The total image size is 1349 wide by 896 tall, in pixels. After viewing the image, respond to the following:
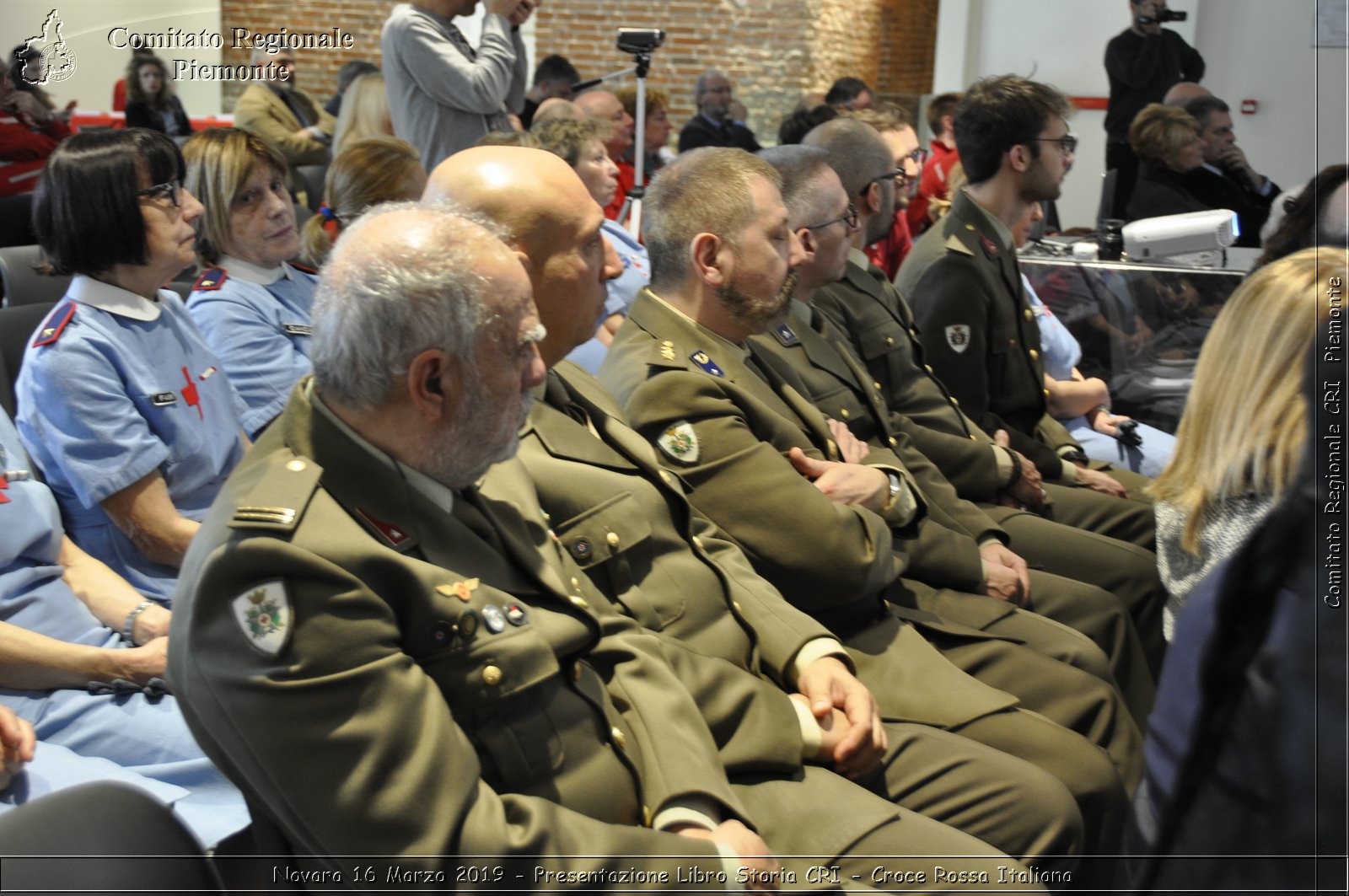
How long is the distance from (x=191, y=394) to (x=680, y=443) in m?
0.98

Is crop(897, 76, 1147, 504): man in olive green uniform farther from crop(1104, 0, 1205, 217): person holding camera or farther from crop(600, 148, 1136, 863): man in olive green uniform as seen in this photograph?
crop(1104, 0, 1205, 217): person holding camera

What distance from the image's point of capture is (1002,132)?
11.5ft

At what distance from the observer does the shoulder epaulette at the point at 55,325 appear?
2.16 meters

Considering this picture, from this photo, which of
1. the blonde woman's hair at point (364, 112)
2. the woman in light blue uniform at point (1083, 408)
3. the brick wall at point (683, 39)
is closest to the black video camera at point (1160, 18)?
the brick wall at point (683, 39)

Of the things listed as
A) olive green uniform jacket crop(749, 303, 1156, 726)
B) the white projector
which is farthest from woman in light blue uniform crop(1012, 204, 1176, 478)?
olive green uniform jacket crop(749, 303, 1156, 726)

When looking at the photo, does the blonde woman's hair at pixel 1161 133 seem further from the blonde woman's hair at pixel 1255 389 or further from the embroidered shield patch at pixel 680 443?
the embroidered shield patch at pixel 680 443

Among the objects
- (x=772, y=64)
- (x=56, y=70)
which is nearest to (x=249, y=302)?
(x=56, y=70)

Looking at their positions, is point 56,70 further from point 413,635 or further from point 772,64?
Answer: point 772,64

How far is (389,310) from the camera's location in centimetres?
135

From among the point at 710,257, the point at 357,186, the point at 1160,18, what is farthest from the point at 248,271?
the point at 1160,18

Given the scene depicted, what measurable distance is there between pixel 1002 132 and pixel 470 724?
274 centimetres

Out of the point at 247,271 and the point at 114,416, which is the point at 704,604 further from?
the point at 247,271

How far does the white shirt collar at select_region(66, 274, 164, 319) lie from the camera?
2.25 meters

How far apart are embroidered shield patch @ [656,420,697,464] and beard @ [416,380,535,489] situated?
28.9 inches
